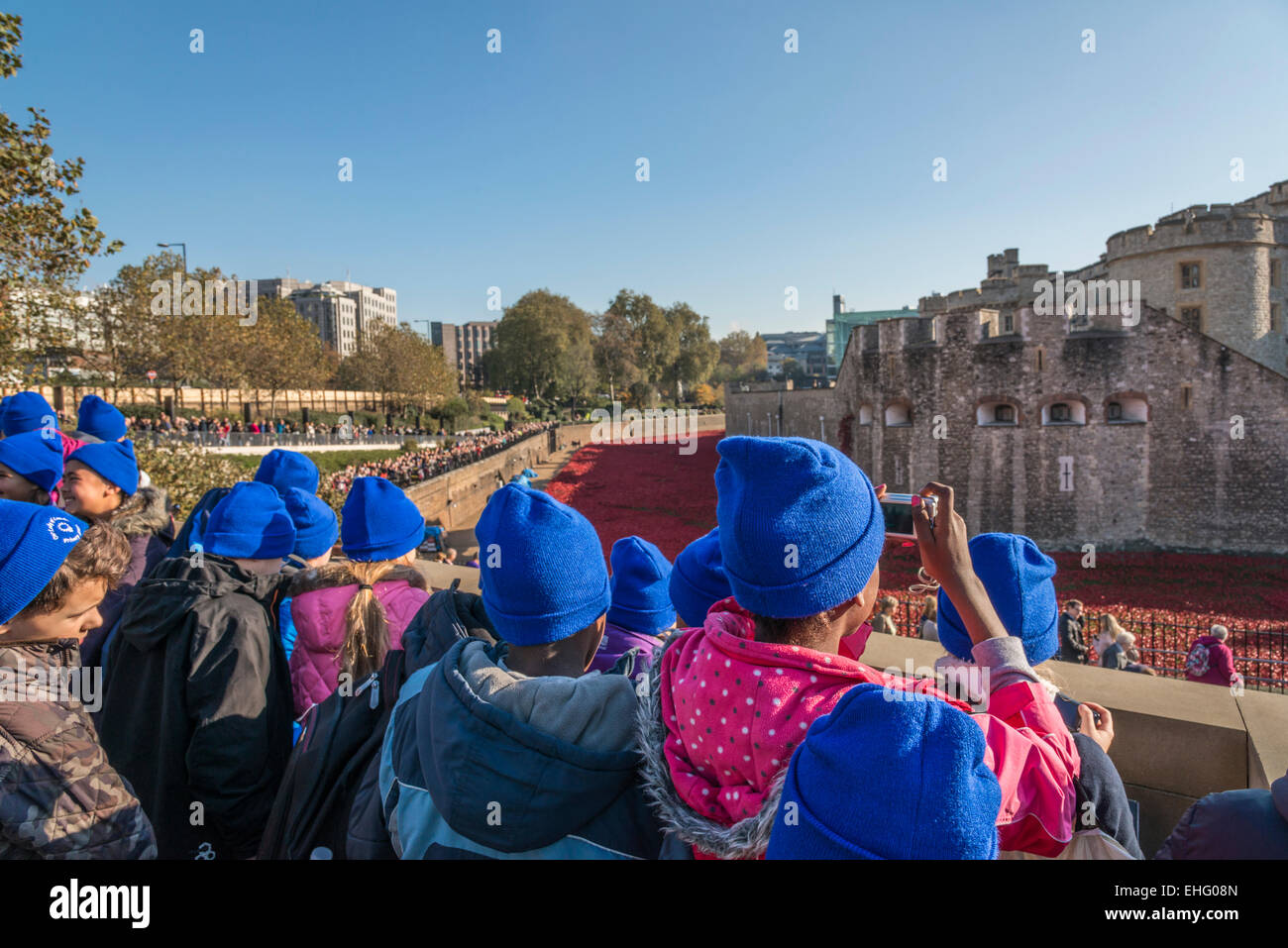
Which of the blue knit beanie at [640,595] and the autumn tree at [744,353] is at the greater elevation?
the autumn tree at [744,353]

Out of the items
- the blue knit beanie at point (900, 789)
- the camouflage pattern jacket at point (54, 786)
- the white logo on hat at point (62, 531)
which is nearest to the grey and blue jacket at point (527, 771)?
the blue knit beanie at point (900, 789)

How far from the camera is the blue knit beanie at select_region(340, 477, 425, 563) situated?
3146 millimetres

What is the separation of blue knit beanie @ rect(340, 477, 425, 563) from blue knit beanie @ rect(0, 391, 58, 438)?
12.3 feet

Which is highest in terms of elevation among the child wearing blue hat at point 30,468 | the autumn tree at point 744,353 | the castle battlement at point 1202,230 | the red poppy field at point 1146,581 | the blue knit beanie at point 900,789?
the autumn tree at point 744,353

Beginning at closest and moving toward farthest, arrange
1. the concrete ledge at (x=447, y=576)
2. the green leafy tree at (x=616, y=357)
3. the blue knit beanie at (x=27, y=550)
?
the blue knit beanie at (x=27, y=550) → the concrete ledge at (x=447, y=576) → the green leafy tree at (x=616, y=357)

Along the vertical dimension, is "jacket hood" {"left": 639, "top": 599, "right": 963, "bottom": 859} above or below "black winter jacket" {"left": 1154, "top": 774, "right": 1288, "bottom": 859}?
above

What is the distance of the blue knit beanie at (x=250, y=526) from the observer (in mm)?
3033

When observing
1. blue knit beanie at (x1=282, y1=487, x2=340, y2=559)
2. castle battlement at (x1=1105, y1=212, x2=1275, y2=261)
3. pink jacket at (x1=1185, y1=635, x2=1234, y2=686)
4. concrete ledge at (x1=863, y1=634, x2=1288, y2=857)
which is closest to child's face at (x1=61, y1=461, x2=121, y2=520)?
blue knit beanie at (x1=282, y1=487, x2=340, y2=559)

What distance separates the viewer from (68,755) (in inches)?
64.4

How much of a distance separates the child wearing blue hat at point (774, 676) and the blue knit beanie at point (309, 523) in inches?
114

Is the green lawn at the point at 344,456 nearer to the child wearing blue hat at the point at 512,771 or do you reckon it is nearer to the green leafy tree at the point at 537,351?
the child wearing blue hat at the point at 512,771

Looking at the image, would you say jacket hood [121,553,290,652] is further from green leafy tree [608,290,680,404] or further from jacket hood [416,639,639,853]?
green leafy tree [608,290,680,404]

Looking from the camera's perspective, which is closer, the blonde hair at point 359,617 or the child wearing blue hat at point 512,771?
the child wearing blue hat at point 512,771

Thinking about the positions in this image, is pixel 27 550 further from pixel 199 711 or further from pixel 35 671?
pixel 199 711
